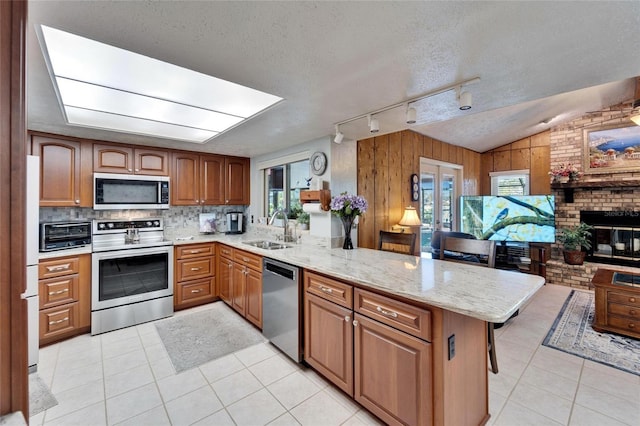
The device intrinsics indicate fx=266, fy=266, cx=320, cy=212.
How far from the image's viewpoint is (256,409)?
5.99 feet

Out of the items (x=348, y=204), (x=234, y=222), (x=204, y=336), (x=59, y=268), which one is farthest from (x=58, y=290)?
(x=348, y=204)

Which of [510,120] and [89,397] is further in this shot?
[510,120]

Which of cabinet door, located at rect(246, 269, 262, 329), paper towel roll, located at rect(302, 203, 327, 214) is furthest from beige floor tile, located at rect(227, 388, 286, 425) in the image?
paper towel roll, located at rect(302, 203, 327, 214)

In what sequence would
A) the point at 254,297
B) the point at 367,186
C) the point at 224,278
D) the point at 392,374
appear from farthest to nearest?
1. the point at 224,278
2. the point at 367,186
3. the point at 254,297
4. the point at 392,374

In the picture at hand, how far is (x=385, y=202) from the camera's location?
3.82 meters

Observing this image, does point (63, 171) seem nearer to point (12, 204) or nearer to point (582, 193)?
point (12, 204)

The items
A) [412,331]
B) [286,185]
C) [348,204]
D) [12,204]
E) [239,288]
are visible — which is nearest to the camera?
[12,204]

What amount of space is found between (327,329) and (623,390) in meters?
2.27

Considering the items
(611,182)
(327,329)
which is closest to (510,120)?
(611,182)

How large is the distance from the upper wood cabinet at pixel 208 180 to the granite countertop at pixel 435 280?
6.36 ft

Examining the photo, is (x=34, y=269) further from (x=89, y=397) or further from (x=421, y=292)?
(x=421, y=292)

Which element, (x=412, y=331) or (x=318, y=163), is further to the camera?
(x=318, y=163)

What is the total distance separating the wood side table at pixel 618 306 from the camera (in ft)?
8.97

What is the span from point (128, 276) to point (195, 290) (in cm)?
79
